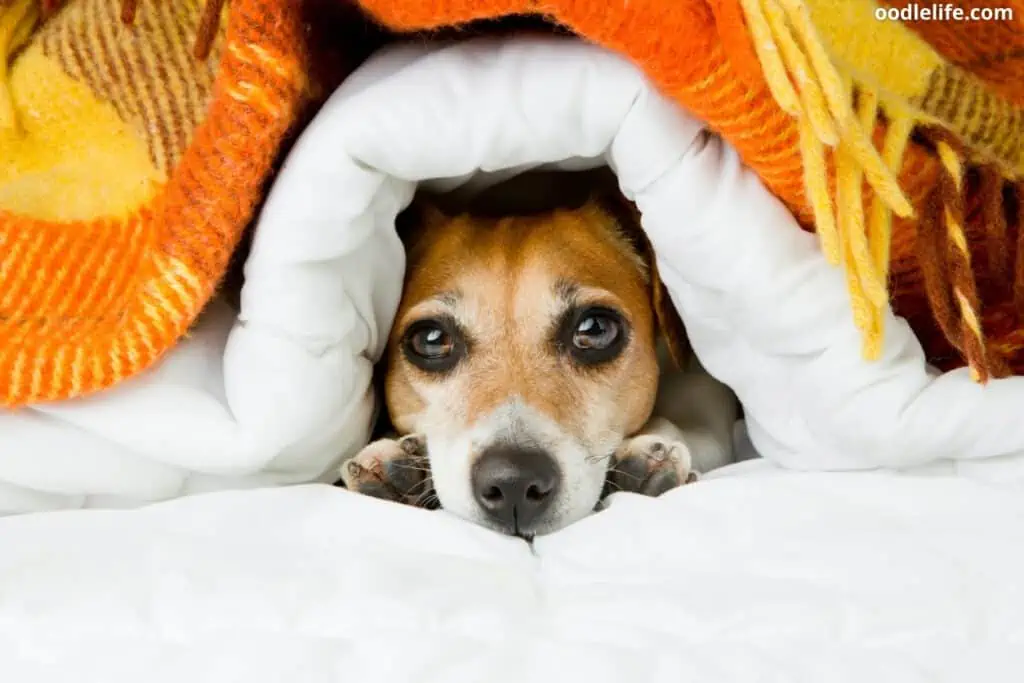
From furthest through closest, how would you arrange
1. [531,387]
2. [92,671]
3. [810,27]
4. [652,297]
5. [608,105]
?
[652,297] < [531,387] < [608,105] < [810,27] < [92,671]

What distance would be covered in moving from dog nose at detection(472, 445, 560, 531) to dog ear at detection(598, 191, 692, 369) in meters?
0.35

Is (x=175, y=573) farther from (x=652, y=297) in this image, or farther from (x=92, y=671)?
(x=652, y=297)

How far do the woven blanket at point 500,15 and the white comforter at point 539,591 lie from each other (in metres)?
0.16

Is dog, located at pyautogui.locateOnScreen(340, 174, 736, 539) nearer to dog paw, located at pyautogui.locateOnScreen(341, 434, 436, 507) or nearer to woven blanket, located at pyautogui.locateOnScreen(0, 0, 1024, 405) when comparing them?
dog paw, located at pyautogui.locateOnScreen(341, 434, 436, 507)

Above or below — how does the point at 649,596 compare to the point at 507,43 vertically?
below

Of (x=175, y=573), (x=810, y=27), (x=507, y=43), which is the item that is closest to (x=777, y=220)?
(x=810, y=27)

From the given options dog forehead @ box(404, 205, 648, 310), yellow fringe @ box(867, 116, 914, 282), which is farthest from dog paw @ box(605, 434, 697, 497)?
yellow fringe @ box(867, 116, 914, 282)

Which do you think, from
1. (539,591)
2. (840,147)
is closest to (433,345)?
(539,591)

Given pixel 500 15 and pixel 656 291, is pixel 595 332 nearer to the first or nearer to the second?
pixel 656 291

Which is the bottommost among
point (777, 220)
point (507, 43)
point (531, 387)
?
point (531, 387)

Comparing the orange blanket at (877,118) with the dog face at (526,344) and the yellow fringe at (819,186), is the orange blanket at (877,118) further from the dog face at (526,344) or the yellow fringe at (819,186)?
the dog face at (526,344)

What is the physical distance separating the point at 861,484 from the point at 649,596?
29 centimetres

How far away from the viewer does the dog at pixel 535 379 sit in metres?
1.05

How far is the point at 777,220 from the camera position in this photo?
0.93 meters
